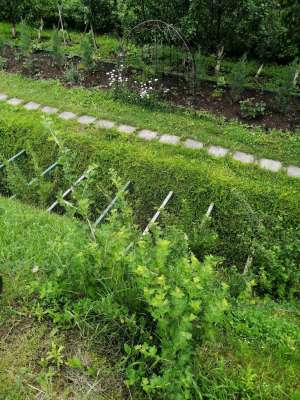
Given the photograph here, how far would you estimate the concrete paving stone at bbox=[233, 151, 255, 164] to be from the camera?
4.61 metres

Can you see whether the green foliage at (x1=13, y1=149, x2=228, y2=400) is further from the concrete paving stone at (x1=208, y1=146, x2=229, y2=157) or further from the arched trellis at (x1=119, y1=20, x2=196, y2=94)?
the arched trellis at (x1=119, y1=20, x2=196, y2=94)

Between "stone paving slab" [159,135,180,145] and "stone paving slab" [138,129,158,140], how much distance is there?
0.11 meters

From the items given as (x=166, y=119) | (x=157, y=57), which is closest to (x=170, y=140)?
(x=166, y=119)

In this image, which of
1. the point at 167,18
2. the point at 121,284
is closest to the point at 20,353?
the point at 121,284

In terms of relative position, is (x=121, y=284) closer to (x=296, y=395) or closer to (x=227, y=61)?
(x=296, y=395)

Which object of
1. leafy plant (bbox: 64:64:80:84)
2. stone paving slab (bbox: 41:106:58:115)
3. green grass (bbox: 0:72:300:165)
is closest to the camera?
green grass (bbox: 0:72:300:165)

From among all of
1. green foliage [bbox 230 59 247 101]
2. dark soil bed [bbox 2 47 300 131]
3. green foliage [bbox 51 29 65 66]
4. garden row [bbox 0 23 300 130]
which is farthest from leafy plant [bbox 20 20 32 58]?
green foliage [bbox 230 59 247 101]

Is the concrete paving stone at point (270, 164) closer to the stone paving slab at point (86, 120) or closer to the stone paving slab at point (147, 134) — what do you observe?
the stone paving slab at point (147, 134)

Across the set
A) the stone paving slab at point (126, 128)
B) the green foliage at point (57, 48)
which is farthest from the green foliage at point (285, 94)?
the green foliage at point (57, 48)

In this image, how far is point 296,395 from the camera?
196 cm

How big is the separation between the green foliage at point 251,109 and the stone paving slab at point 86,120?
216 centimetres

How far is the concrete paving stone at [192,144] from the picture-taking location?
4859mm

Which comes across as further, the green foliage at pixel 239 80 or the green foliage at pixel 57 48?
the green foliage at pixel 57 48

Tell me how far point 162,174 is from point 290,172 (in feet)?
4.89
